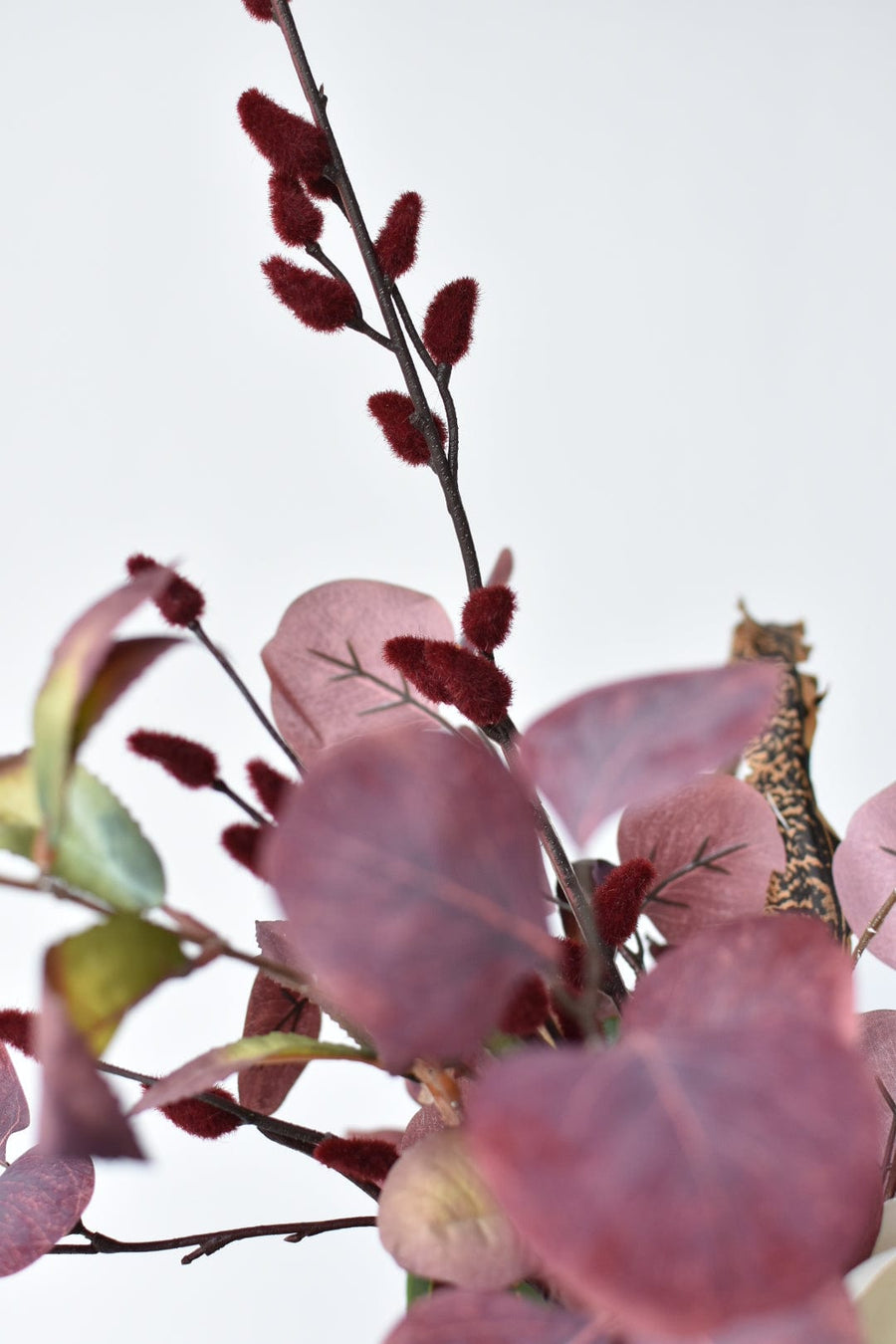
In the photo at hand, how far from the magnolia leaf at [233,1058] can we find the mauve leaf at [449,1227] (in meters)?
0.01

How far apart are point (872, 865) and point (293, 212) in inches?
4.3

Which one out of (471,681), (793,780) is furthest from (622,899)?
(793,780)

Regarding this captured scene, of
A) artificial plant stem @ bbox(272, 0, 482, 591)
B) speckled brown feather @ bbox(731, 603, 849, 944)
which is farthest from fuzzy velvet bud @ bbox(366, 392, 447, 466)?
speckled brown feather @ bbox(731, 603, 849, 944)

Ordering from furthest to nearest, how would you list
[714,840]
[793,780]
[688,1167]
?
[793,780]
[714,840]
[688,1167]

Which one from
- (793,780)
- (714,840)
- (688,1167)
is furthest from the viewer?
(793,780)

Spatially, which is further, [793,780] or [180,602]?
[793,780]

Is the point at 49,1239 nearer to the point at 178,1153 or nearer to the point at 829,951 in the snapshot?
the point at 829,951

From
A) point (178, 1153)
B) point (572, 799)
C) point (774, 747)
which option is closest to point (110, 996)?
point (572, 799)

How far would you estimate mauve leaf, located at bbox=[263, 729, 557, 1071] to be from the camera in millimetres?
71

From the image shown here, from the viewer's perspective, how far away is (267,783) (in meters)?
0.13

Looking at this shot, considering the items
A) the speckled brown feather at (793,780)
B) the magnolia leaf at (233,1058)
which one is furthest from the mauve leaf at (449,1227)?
the speckled brown feather at (793,780)

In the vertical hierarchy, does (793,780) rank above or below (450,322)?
below

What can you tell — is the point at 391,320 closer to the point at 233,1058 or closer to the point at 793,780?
the point at 233,1058

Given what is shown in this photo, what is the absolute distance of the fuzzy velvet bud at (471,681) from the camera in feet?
0.37
